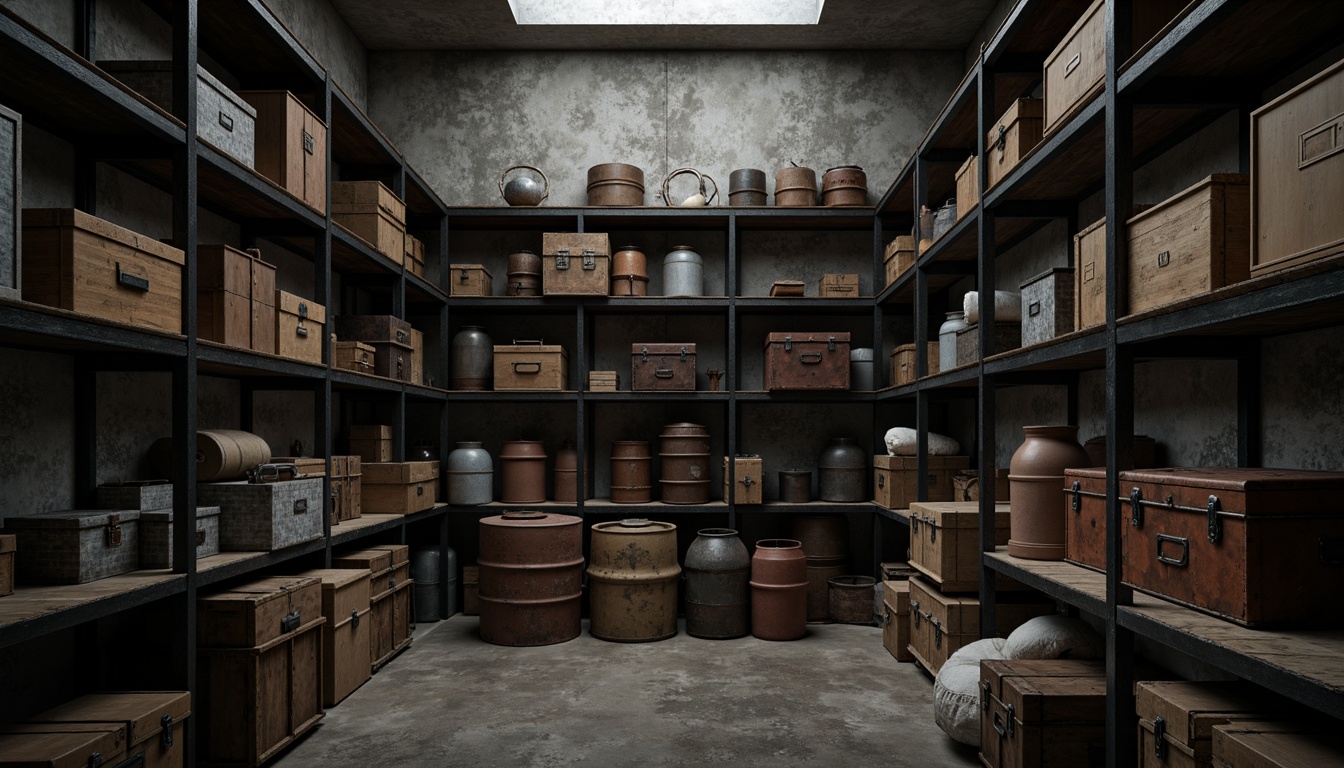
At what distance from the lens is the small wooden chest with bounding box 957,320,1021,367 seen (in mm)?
4652

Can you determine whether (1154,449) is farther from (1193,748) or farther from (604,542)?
(604,542)

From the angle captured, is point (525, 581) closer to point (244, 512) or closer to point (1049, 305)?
point (244, 512)

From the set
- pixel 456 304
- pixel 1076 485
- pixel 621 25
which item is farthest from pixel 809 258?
pixel 1076 485

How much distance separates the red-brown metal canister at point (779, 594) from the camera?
6258mm

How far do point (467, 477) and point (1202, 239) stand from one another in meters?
5.96

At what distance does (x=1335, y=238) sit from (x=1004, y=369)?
7.12ft

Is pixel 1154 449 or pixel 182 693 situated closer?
pixel 182 693

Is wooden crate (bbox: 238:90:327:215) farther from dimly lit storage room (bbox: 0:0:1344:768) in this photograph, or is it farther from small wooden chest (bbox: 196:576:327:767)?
small wooden chest (bbox: 196:576:327:767)

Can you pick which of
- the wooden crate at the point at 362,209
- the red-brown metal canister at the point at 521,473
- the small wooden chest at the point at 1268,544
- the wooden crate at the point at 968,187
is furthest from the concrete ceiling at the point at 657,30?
the small wooden chest at the point at 1268,544

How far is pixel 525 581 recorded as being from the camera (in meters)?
6.06

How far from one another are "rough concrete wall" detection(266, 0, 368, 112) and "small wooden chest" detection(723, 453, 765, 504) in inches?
189

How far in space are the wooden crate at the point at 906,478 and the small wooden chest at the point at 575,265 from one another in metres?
2.94

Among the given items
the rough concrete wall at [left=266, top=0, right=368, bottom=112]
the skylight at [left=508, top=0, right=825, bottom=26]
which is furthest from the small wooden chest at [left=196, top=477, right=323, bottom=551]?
the skylight at [left=508, top=0, right=825, bottom=26]

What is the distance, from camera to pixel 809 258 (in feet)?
26.9
